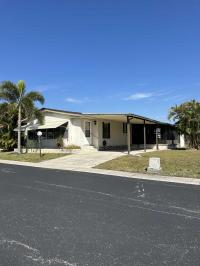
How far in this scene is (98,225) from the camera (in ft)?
19.7

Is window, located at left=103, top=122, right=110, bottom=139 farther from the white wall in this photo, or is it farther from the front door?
the front door

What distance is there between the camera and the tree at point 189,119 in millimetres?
28234

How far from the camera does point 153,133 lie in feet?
106

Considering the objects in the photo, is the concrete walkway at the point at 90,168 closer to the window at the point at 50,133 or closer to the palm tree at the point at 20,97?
the window at the point at 50,133

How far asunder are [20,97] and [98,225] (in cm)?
2111

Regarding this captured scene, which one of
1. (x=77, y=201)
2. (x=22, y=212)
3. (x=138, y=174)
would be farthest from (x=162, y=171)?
(x=22, y=212)

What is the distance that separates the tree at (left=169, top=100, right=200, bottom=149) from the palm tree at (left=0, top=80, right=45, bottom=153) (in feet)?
41.3

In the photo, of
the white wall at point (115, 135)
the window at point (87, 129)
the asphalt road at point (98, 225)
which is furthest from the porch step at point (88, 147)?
the asphalt road at point (98, 225)

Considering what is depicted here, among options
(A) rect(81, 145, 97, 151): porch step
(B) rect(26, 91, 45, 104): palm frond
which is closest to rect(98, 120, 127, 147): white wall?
(A) rect(81, 145, 97, 151): porch step

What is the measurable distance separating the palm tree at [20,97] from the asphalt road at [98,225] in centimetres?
1580

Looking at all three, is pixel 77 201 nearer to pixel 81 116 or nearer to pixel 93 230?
pixel 93 230

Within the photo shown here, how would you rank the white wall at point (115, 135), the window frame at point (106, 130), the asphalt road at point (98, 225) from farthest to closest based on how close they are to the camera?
the window frame at point (106, 130)
the white wall at point (115, 135)
the asphalt road at point (98, 225)

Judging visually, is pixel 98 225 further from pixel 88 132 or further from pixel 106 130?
pixel 106 130

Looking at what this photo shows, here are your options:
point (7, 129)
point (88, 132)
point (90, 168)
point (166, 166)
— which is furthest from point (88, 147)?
point (166, 166)
